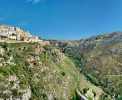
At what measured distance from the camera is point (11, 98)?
199 meters

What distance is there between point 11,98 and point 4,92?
5.04 metres

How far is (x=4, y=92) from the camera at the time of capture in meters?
199
